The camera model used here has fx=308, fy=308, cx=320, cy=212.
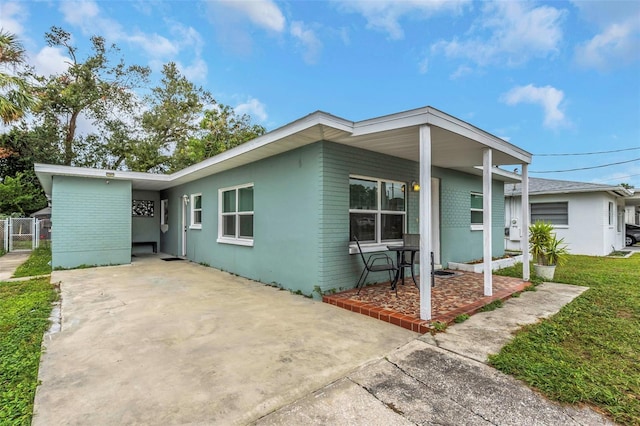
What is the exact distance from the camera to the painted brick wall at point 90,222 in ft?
26.8

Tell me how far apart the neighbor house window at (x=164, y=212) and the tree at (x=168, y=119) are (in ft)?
24.1

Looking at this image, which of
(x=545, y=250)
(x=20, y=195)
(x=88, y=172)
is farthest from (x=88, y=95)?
(x=545, y=250)

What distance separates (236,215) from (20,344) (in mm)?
4600

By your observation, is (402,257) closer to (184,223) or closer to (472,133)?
(472,133)

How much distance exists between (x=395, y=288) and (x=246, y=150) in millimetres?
3682

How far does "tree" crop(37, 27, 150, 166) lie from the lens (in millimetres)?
16641

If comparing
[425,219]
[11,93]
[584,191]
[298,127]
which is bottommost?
[425,219]

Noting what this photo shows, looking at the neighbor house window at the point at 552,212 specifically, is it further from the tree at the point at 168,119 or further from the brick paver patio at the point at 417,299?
the tree at the point at 168,119

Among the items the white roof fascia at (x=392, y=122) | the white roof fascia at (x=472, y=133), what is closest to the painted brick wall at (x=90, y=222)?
the white roof fascia at (x=392, y=122)

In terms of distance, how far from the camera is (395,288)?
17.3ft

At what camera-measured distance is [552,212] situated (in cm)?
1253

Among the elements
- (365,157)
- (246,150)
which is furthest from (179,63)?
(365,157)

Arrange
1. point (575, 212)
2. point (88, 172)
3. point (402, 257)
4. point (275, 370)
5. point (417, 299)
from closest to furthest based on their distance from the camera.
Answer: point (275, 370) → point (417, 299) → point (402, 257) → point (88, 172) → point (575, 212)

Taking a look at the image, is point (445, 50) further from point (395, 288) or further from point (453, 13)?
point (395, 288)
